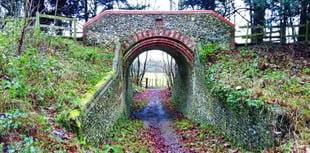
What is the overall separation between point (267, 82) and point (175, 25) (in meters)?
5.68

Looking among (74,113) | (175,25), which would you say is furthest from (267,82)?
(175,25)

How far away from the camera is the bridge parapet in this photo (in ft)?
36.7

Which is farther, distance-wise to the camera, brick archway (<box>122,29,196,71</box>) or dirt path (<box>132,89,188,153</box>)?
brick archway (<box>122,29,196,71</box>)

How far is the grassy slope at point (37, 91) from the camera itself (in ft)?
12.3

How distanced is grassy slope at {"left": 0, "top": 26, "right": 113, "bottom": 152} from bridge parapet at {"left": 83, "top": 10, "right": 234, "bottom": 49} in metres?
2.98

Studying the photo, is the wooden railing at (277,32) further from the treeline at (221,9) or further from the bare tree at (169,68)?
the bare tree at (169,68)

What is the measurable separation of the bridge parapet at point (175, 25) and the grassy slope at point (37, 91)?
298cm

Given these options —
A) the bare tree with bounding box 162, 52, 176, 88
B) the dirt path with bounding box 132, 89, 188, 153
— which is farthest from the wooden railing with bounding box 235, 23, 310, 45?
the bare tree with bounding box 162, 52, 176, 88

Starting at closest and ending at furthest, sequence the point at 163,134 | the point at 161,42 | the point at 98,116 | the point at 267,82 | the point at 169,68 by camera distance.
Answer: the point at 98,116 → the point at 267,82 → the point at 163,134 → the point at 161,42 → the point at 169,68

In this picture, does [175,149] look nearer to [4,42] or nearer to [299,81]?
[299,81]

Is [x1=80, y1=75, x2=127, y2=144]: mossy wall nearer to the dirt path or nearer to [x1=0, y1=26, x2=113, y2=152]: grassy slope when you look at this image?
[x1=0, y1=26, x2=113, y2=152]: grassy slope

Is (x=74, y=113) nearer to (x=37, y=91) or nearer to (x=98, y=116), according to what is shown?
(x=37, y=91)

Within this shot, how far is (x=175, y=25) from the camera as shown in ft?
36.8

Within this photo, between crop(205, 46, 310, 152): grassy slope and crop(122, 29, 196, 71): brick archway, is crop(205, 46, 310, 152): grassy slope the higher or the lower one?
the lower one
